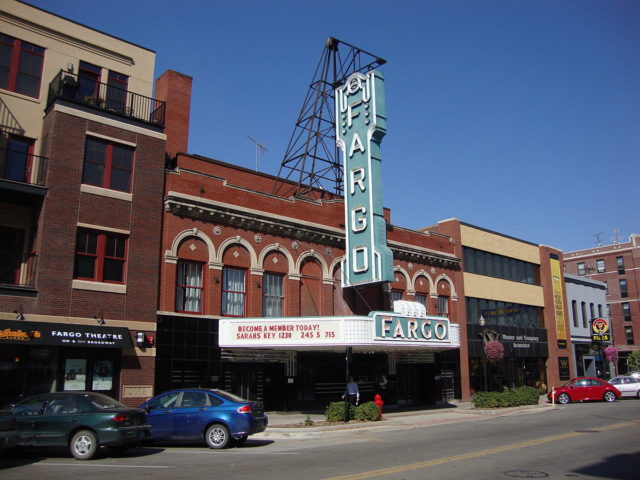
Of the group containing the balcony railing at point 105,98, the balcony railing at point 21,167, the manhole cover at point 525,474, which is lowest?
the manhole cover at point 525,474

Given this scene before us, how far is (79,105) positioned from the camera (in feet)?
73.1

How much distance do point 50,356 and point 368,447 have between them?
11.8 metres

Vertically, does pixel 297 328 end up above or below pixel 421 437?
above

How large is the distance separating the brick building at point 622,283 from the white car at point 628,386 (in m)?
44.5

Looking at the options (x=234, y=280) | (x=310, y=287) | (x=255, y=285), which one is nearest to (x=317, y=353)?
(x=310, y=287)

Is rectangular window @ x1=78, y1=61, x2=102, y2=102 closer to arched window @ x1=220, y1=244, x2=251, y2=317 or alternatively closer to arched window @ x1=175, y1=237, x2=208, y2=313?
arched window @ x1=175, y1=237, x2=208, y2=313

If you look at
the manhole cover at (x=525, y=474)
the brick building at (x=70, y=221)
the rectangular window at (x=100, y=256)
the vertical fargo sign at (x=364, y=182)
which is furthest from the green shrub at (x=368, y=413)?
the manhole cover at (x=525, y=474)

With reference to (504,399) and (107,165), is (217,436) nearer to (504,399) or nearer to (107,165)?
(107,165)

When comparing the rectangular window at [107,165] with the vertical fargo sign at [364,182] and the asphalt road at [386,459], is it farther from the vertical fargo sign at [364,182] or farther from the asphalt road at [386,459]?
the vertical fargo sign at [364,182]

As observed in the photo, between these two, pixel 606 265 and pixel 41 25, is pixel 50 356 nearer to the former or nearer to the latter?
pixel 41 25

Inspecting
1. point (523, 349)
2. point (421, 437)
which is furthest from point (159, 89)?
point (523, 349)

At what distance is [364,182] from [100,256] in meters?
13.1

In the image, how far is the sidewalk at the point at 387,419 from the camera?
787 inches

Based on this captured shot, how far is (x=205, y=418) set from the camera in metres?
16.1
